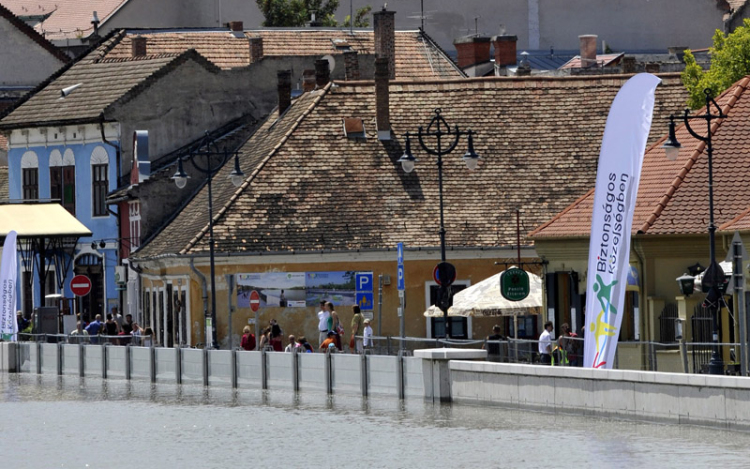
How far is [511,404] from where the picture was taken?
3447 cm

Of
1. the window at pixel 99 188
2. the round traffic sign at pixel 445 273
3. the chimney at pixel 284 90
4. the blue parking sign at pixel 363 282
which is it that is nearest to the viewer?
the round traffic sign at pixel 445 273

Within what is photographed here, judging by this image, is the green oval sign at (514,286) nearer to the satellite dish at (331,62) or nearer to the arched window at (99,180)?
the satellite dish at (331,62)

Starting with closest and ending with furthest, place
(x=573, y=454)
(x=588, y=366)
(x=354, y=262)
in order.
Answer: (x=573, y=454)
(x=588, y=366)
(x=354, y=262)

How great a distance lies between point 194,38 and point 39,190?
26.2 ft

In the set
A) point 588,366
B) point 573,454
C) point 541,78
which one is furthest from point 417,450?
point 541,78

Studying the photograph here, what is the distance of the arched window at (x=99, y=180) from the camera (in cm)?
6456

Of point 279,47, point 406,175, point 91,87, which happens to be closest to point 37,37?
point 279,47

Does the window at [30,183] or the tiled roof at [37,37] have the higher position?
the tiled roof at [37,37]

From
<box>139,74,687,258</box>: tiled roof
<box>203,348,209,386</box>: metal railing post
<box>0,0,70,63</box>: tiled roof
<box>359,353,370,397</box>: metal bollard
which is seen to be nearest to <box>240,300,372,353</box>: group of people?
Result: <box>203,348,209,386</box>: metal railing post

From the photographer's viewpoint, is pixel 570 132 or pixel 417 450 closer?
pixel 417 450

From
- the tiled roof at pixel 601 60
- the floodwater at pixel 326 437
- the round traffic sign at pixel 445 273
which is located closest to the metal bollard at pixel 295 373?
the floodwater at pixel 326 437

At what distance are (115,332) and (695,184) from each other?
60.0ft

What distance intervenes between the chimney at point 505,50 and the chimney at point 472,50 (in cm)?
76

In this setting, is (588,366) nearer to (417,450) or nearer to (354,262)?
(417,450)
